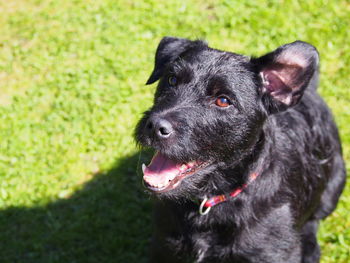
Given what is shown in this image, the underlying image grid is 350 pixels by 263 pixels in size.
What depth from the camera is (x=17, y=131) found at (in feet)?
20.3

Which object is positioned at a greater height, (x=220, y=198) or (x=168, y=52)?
(x=168, y=52)

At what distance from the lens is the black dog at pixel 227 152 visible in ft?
11.7

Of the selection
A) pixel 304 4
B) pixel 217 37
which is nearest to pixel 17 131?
pixel 217 37

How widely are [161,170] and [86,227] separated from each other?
2005 mm

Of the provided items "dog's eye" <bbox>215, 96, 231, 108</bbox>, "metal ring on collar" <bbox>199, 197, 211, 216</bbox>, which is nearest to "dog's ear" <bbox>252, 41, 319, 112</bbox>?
"dog's eye" <bbox>215, 96, 231, 108</bbox>

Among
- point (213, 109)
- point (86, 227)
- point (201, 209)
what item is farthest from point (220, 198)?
point (86, 227)

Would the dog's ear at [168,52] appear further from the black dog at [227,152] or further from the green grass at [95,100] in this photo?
the green grass at [95,100]

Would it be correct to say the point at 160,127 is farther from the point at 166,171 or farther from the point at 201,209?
the point at 201,209

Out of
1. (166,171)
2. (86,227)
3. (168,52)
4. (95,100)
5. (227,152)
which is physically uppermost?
(168,52)

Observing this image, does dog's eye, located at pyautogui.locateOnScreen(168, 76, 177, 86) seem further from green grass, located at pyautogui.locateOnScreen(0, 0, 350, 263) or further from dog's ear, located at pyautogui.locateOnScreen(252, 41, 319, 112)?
green grass, located at pyautogui.locateOnScreen(0, 0, 350, 263)

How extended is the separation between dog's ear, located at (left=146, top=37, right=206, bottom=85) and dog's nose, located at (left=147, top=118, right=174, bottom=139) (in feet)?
2.79

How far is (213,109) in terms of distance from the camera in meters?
3.63

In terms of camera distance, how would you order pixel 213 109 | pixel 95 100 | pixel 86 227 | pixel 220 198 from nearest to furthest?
pixel 213 109 < pixel 220 198 < pixel 86 227 < pixel 95 100

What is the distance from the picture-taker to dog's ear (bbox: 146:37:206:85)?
13.9 feet
